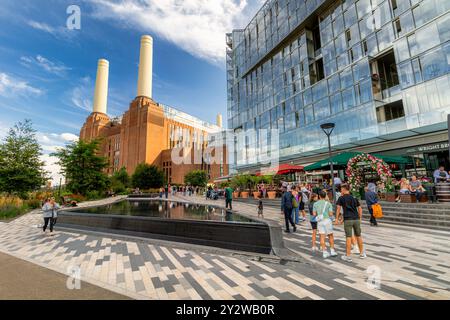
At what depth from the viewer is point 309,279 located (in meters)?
4.04

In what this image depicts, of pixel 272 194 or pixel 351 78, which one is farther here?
pixel 351 78

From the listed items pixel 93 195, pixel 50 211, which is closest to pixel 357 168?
pixel 50 211

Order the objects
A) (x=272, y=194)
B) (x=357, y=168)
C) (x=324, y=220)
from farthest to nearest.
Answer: (x=272, y=194)
(x=357, y=168)
(x=324, y=220)

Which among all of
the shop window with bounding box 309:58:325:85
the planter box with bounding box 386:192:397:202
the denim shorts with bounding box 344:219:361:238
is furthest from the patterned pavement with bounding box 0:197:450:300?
the shop window with bounding box 309:58:325:85

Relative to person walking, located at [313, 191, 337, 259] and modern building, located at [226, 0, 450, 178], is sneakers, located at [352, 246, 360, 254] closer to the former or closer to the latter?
person walking, located at [313, 191, 337, 259]

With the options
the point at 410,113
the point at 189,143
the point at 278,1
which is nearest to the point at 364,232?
the point at 410,113

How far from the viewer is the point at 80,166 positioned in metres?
26.1

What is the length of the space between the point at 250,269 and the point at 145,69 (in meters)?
89.3

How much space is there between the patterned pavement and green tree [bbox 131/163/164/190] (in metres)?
48.6

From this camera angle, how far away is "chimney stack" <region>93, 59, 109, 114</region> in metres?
92.7

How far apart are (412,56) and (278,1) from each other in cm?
2297

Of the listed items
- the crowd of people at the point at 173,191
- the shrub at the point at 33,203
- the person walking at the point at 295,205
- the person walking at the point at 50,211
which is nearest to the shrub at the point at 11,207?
the shrub at the point at 33,203

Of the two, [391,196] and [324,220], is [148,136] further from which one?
[324,220]
